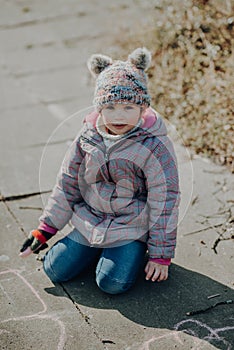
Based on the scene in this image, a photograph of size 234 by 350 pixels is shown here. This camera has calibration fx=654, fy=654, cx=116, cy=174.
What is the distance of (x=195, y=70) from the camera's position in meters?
4.95

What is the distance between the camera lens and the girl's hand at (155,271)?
10.1 feet

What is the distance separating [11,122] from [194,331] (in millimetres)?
2770

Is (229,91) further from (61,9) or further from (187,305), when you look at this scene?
(61,9)

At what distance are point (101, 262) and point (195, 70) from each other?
227cm

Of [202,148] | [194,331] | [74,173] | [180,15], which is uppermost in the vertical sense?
[180,15]

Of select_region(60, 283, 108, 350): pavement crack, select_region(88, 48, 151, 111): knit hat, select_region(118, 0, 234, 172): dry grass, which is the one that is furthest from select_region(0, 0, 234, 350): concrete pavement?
select_region(88, 48, 151, 111): knit hat

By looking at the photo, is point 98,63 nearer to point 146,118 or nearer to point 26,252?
point 146,118

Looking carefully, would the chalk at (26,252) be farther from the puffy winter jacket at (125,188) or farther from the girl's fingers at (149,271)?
the girl's fingers at (149,271)

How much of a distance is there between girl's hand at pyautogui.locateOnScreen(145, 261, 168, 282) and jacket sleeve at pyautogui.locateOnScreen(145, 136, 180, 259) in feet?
0.14

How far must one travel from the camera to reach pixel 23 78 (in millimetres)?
5938

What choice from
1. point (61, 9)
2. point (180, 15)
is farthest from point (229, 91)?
point (61, 9)

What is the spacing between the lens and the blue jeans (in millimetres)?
3078

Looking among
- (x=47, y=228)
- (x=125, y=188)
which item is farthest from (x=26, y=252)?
(x=125, y=188)

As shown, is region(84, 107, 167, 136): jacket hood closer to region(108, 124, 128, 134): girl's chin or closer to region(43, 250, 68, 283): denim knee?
region(108, 124, 128, 134): girl's chin
